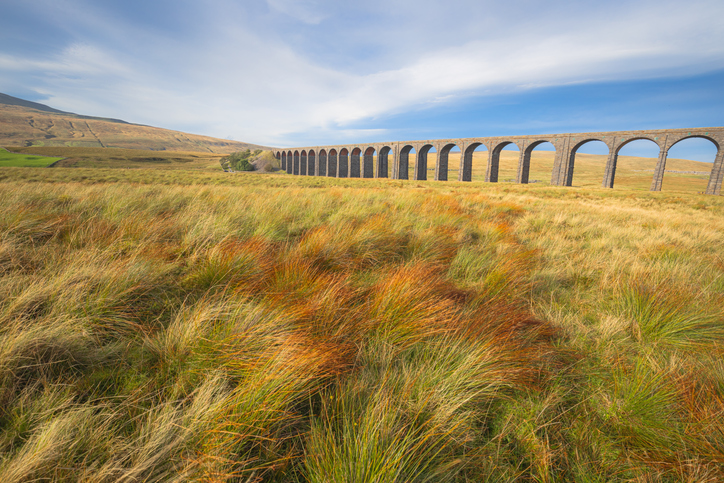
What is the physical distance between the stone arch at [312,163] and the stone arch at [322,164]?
1017 mm

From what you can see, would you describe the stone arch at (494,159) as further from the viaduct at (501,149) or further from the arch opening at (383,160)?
the arch opening at (383,160)

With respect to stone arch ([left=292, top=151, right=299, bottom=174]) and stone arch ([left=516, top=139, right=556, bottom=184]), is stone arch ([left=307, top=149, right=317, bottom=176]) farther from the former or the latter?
stone arch ([left=516, top=139, right=556, bottom=184])

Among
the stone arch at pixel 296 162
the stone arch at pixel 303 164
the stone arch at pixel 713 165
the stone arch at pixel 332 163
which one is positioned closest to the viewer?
the stone arch at pixel 713 165

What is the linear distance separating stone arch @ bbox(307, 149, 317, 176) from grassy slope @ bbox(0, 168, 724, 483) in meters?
50.8

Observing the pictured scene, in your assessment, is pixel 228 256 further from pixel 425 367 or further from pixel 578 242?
pixel 578 242

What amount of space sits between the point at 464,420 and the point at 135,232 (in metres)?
2.90

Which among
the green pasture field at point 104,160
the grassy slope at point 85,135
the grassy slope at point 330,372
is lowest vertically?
the grassy slope at point 330,372

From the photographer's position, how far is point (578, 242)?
4270mm

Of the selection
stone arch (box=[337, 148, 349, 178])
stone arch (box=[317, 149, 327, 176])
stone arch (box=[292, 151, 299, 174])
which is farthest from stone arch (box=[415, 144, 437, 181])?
stone arch (box=[292, 151, 299, 174])

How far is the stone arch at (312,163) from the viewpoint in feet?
168

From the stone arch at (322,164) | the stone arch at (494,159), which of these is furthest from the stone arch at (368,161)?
the stone arch at (494,159)

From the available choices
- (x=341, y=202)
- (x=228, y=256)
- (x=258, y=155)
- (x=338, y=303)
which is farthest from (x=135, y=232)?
(x=258, y=155)

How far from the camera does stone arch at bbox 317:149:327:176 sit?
48872mm

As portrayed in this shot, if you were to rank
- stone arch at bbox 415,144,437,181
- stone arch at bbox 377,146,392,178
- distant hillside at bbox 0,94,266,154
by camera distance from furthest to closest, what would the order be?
distant hillside at bbox 0,94,266,154, stone arch at bbox 377,146,392,178, stone arch at bbox 415,144,437,181
